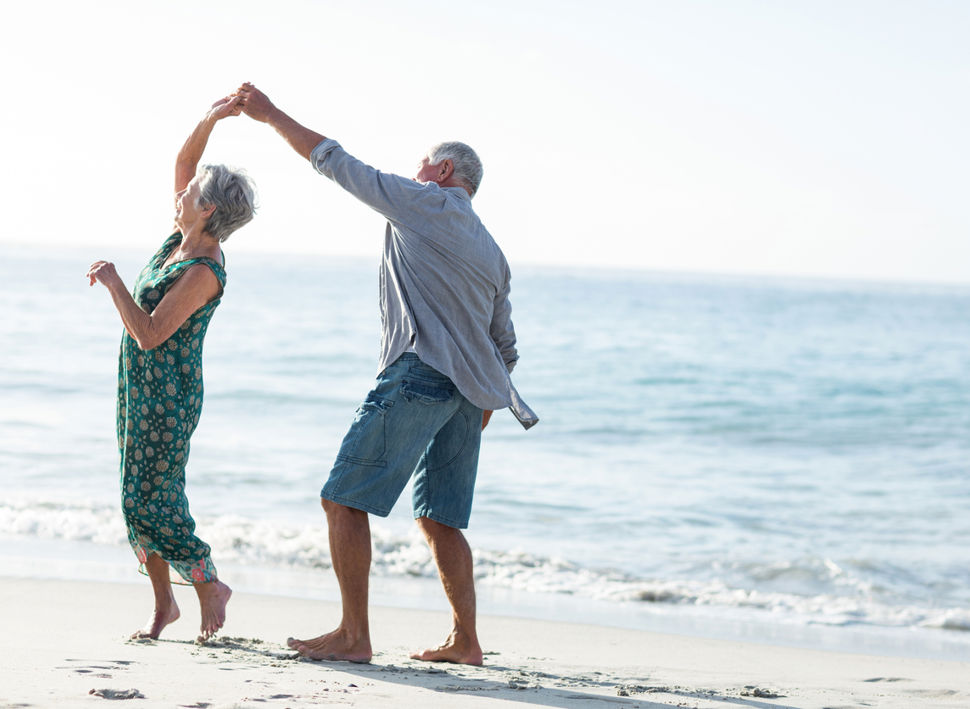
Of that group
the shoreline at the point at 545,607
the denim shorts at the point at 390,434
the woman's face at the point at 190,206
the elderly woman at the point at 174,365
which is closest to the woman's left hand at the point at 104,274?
the elderly woman at the point at 174,365

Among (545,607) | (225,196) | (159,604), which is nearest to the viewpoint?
(225,196)

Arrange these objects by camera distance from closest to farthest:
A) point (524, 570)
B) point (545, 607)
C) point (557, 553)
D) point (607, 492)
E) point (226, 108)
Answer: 1. point (226, 108)
2. point (545, 607)
3. point (524, 570)
4. point (557, 553)
5. point (607, 492)

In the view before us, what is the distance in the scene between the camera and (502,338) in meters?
3.64

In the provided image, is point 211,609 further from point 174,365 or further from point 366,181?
point 366,181

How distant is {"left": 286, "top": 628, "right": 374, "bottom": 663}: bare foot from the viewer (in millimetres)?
3330

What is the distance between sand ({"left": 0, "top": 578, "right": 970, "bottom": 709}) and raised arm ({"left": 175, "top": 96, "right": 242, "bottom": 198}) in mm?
1506

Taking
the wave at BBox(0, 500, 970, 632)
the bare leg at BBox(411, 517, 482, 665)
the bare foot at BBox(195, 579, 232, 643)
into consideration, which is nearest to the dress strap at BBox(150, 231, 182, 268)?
the bare foot at BBox(195, 579, 232, 643)

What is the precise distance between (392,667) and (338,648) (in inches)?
7.2

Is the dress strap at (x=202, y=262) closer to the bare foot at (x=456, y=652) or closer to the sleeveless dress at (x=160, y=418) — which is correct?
the sleeveless dress at (x=160, y=418)

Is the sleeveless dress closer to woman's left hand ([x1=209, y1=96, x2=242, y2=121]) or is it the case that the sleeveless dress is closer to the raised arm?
the raised arm

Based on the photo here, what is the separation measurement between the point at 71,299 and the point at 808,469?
26887 millimetres

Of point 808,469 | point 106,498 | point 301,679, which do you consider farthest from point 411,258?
point 808,469

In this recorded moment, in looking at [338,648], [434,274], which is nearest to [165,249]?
[434,274]

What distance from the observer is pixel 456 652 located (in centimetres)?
354
